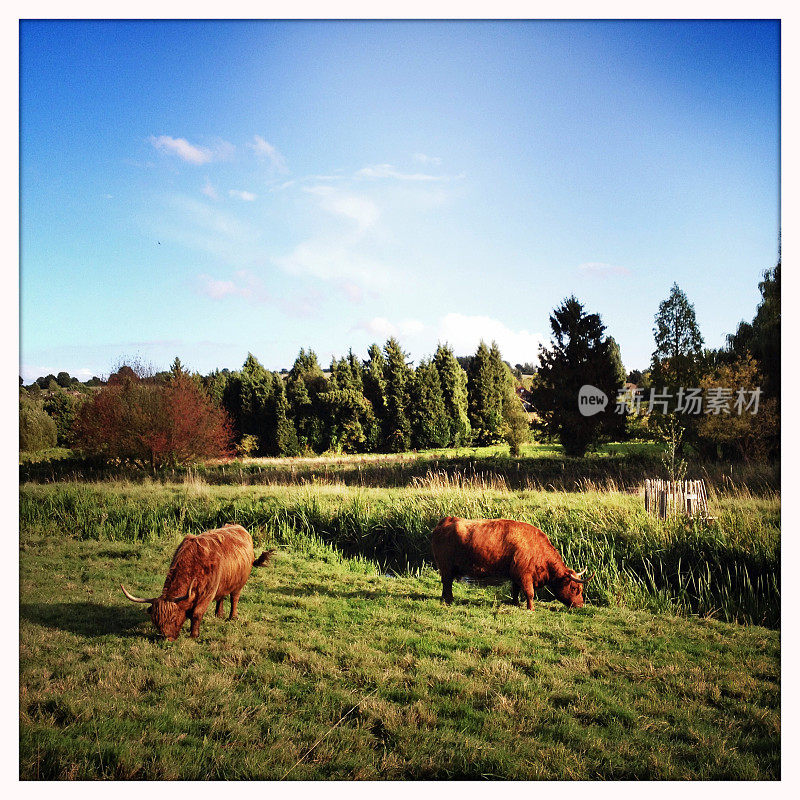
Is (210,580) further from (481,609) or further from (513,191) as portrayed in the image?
(513,191)

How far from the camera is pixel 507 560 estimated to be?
3.36 meters

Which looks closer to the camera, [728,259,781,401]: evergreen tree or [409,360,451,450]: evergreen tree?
[728,259,781,401]: evergreen tree

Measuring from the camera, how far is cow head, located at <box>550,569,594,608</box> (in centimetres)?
331

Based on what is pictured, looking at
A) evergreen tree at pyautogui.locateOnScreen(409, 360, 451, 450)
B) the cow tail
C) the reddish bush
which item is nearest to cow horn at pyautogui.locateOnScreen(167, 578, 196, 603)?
the cow tail

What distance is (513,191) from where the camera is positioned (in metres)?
3.78

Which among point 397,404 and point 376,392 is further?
point 397,404

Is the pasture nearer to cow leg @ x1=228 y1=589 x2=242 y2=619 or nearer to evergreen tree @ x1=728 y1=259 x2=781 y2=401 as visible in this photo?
cow leg @ x1=228 y1=589 x2=242 y2=619

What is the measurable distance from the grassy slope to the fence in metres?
0.69

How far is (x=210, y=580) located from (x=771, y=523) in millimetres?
3554

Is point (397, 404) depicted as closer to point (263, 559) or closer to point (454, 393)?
Result: point (454, 393)

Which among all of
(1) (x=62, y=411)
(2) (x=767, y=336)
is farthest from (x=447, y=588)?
(1) (x=62, y=411)

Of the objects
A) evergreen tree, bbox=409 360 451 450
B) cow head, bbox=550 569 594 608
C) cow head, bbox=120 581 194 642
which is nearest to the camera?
cow head, bbox=120 581 194 642

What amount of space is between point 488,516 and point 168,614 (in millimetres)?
2129
